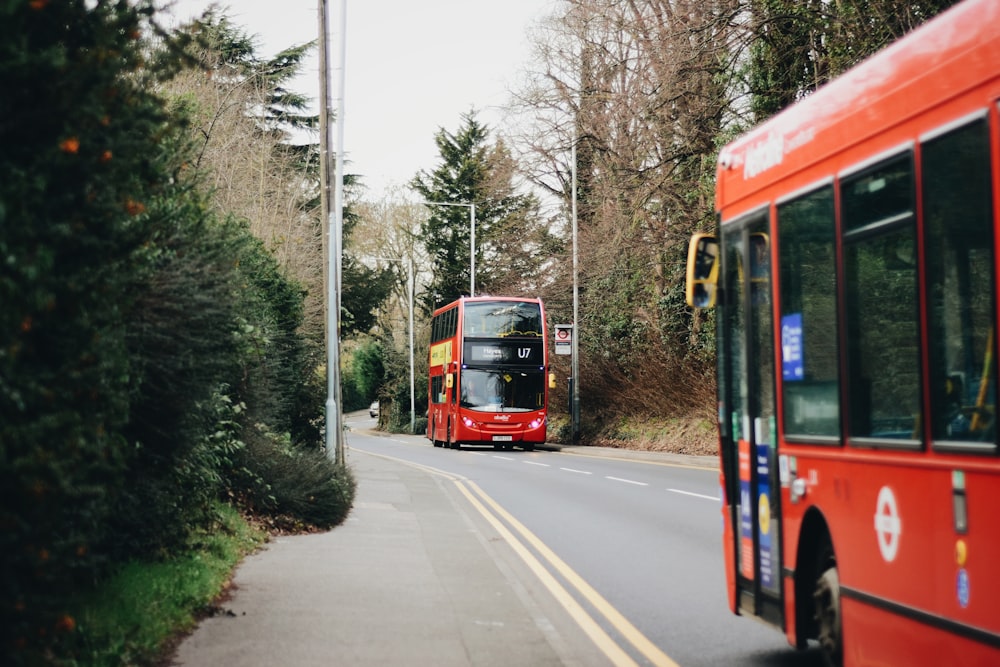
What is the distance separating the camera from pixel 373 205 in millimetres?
65500

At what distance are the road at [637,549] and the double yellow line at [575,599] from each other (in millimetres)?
15

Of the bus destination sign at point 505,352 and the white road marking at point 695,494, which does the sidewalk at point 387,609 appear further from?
the bus destination sign at point 505,352

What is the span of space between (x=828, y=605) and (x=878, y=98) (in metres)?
2.48

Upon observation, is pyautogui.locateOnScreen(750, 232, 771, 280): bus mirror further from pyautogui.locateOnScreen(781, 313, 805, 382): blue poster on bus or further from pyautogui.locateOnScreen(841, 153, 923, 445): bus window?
pyautogui.locateOnScreen(841, 153, 923, 445): bus window

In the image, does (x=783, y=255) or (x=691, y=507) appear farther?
(x=691, y=507)

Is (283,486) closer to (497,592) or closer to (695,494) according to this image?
(497,592)

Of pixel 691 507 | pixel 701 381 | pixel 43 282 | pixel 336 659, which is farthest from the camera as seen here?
pixel 701 381

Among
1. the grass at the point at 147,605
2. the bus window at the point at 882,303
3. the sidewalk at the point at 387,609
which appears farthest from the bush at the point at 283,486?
the bus window at the point at 882,303

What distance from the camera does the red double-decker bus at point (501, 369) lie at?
3772cm

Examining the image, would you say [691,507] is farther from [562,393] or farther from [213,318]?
[562,393]

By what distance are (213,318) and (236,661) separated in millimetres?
2100

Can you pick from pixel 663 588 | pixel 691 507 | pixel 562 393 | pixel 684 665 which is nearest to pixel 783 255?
pixel 684 665

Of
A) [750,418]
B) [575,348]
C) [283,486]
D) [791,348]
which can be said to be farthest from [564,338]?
[791,348]

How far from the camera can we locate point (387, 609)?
8797 millimetres
